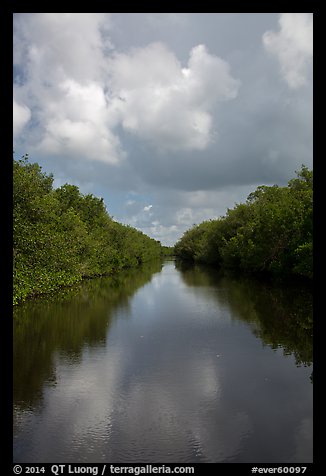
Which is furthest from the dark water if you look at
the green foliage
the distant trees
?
the distant trees

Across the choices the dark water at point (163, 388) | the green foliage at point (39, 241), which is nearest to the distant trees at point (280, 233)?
the dark water at point (163, 388)

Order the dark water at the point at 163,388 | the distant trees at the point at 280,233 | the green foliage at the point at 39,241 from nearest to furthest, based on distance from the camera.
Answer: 1. the dark water at the point at 163,388
2. the green foliage at the point at 39,241
3. the distant trees at the point at 280,233

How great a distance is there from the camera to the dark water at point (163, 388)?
10453 mm

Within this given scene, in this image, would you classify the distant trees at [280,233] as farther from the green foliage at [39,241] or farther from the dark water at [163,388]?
the green foliage at [39,241]

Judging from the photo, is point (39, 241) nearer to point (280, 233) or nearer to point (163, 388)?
point (163, 388)

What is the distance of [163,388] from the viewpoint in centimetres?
1449

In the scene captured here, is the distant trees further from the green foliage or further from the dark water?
the green foliage

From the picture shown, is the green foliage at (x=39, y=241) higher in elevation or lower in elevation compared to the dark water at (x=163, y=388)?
higher

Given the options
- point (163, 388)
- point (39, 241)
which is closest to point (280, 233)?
point (39, 241)

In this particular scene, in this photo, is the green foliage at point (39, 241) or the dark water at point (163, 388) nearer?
the dark water at point (163, 388)

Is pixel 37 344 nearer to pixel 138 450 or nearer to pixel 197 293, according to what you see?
pixel 138 450

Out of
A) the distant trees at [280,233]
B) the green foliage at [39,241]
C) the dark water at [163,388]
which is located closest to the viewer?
the dark water at [163,388]
